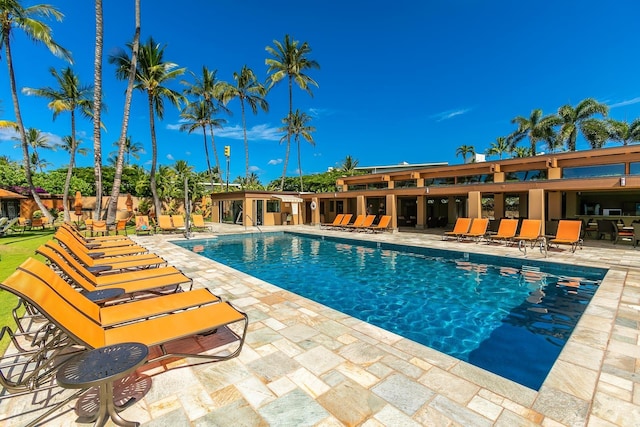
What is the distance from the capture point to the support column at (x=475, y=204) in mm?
14867

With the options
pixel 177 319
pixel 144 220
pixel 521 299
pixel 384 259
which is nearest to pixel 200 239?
pixel 144 220

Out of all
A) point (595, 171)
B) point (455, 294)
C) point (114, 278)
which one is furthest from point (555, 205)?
point (114, 278)

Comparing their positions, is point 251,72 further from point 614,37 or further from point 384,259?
point 614,37

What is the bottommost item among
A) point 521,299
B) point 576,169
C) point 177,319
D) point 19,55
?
point 521,299

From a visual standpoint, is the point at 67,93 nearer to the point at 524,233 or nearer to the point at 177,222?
the point at 177,222

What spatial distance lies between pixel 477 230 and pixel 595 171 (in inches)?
266

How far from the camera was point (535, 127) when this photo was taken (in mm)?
28047

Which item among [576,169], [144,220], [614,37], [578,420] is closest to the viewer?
[578,420]

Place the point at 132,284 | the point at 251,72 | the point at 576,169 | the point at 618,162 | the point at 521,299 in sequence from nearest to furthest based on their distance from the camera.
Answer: the point at 132,284 → the point at 521,299 → the point at 618,162 → the point at 576,169 → the point at 251,72

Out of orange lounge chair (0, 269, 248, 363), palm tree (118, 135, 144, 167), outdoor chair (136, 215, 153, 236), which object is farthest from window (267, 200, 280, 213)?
palm tree (118, 135, 144, 167)

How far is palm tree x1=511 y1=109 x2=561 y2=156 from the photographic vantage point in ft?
88.8

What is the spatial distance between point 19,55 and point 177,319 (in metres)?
20.8

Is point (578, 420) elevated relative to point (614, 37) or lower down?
lower down

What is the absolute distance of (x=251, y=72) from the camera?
2764 cm
